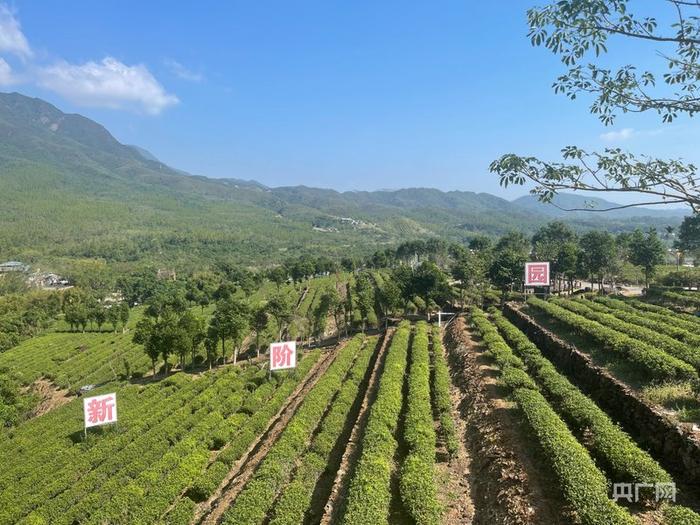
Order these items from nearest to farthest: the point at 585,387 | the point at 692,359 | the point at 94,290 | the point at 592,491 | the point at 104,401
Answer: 1. the point at 592,491
2. the point at 692,359
3. the point at 585,387
4. the point at 104,401
5. the point at 94,290

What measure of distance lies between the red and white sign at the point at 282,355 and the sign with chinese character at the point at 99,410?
780 centimetres

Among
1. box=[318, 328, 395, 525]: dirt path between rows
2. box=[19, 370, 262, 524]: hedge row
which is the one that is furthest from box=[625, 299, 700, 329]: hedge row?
box=[19, 370, 262, 524]: hedge row

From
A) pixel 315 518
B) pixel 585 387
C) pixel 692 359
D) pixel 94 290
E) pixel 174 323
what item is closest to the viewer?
pixel 315 518

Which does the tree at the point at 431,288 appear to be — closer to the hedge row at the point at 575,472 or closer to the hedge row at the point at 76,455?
the hedge row at the point at 76,455

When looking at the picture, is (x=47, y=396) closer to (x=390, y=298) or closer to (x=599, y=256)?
(x=390, y=298)

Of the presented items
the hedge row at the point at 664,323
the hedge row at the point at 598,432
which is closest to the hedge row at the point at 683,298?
the hedge row at the point at 664,323

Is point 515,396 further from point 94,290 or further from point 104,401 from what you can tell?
point 94,290

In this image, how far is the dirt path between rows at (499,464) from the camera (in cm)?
1045

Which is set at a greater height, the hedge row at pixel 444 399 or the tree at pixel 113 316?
the hedge row at pixel 444 399

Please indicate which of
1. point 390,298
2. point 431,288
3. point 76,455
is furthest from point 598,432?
point 431,288

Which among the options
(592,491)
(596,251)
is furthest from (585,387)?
(596,251)

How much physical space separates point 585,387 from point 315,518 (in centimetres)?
1272

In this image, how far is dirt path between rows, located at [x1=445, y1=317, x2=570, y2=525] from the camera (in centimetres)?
1045

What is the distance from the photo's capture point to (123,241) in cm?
15788
